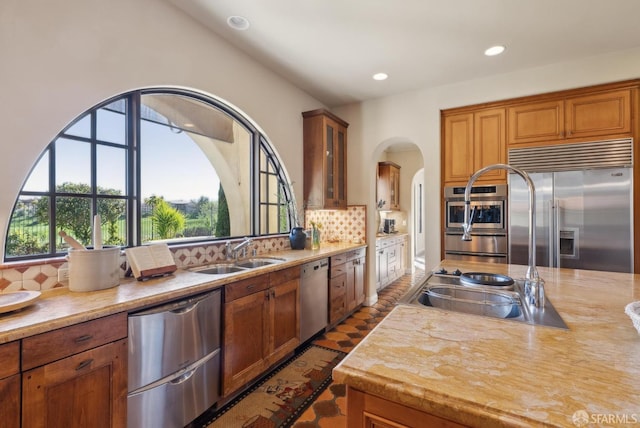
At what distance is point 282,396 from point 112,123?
7.28 feet

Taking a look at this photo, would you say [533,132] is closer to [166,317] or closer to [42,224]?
[166,317]

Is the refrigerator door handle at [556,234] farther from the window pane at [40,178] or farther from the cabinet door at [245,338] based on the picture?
the window pane at [40,178]

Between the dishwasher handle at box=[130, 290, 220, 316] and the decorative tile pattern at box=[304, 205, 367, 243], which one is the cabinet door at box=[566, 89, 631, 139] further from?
the dishwasher handle at box=[130, 290, 220, 316]

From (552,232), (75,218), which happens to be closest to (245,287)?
(75,218)

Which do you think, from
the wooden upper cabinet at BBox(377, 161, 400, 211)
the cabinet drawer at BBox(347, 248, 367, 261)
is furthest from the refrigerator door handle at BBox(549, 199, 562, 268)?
the wooden upper cabinet at BBox(377, 161, 400, 211)

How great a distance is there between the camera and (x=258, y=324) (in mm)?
2203

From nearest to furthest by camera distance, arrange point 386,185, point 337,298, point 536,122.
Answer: point 536,122 < point 337,298 < point 386,185

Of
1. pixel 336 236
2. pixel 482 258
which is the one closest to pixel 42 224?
pixel 336 236

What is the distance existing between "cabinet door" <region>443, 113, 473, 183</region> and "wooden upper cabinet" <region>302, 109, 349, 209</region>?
Answer: 137cm

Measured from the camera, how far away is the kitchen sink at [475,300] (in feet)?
4.00

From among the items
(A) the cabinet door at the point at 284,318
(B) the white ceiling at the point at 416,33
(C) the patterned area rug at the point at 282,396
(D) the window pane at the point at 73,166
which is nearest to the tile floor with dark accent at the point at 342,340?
(C) the patterned area rug at the point at 282,396

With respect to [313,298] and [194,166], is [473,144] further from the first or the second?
[194,166]

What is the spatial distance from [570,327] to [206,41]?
2.98 m

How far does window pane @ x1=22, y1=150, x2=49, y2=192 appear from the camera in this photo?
1631 mm
